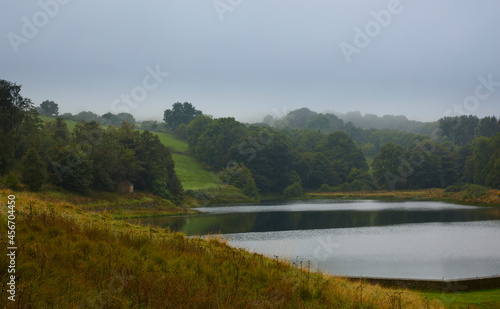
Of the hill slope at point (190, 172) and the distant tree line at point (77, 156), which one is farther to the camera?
the hill slope at point (190, 172)

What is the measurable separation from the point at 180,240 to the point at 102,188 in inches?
1721

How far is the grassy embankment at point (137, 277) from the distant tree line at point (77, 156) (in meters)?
28.1

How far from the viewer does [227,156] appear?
104625mm

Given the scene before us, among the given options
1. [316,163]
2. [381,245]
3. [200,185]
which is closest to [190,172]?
[200,185]

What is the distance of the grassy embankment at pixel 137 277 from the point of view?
601cm

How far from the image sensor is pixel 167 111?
152 m

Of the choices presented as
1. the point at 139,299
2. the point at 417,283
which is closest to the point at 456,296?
the point at 417,283

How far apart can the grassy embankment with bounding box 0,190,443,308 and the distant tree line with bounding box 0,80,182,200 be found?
1105 inches

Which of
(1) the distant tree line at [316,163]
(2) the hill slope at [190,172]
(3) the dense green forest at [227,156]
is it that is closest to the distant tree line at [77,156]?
(3) the dense green forest at [227,156]

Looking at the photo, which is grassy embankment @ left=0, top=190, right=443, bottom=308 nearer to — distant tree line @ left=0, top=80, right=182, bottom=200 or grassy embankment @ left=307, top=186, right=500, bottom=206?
distant tree line @ left=0, top=80, right=182, bottom=200

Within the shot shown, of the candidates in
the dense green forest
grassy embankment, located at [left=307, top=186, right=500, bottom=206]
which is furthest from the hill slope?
grassy embankment, located at [left=307, top=186, right=500, bottom=206]

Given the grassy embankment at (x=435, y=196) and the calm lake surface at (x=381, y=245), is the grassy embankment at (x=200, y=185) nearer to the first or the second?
the grassy embankment at (x=435, y=196)

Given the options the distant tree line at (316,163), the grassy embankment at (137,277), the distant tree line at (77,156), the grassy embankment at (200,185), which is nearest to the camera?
the grassy embankment at (137,277)

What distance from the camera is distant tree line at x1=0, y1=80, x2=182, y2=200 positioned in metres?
38.7
